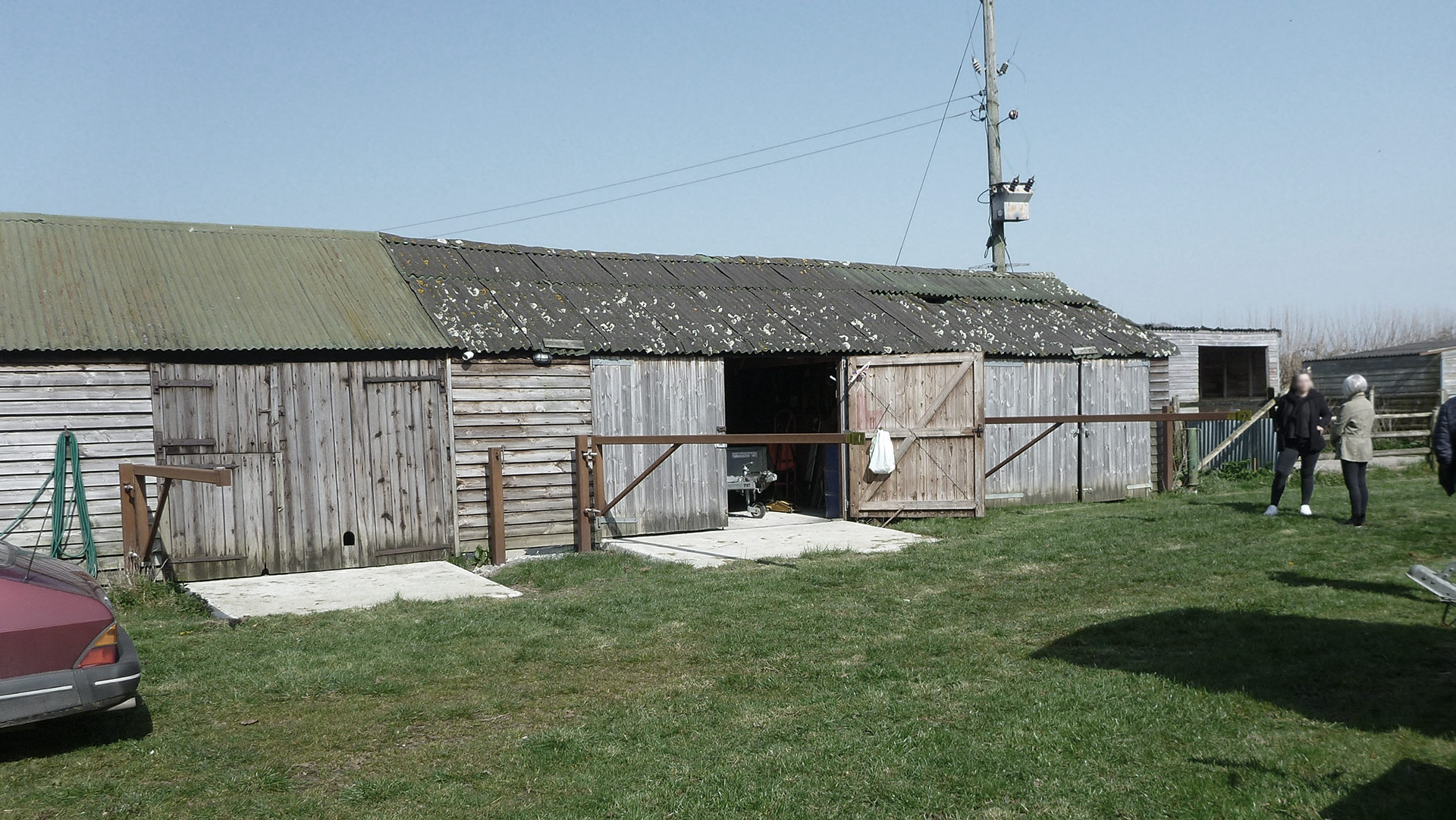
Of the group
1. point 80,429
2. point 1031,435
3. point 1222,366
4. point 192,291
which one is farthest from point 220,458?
point 1222,366

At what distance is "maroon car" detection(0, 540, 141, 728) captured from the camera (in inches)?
207

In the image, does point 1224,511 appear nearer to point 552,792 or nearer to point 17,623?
point 552,792

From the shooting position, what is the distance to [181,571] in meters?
11.4

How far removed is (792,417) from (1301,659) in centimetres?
1186

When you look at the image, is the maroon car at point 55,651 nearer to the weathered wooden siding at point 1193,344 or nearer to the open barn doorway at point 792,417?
the open barn doorway at point 792,417

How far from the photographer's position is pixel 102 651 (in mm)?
5520

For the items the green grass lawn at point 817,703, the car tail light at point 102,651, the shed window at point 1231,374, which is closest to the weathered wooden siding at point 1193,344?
the shed window at point 1231,374

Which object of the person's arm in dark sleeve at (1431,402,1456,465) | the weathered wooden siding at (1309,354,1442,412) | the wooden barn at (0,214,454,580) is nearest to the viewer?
the person's arm in dark sleeve at (1431,402,1456,465)

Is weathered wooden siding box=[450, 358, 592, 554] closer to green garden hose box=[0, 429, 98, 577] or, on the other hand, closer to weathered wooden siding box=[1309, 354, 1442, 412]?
green garden hose box=[0, 429, 98, 577]

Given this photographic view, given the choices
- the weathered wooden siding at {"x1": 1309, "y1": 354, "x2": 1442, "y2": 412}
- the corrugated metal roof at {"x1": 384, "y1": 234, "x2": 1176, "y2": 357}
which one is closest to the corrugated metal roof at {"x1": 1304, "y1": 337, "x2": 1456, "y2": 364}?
the weathered wooden siding at {"x1": 1309, "y1": 354, "x2": 1442, "y2": 412}

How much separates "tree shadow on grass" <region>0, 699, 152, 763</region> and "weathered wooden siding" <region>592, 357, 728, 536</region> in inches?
296

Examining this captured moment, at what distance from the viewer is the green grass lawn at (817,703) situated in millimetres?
4742

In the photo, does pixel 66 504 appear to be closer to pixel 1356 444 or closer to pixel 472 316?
pixel 472 316

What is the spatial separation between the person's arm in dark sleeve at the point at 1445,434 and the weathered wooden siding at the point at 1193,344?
884 inches
